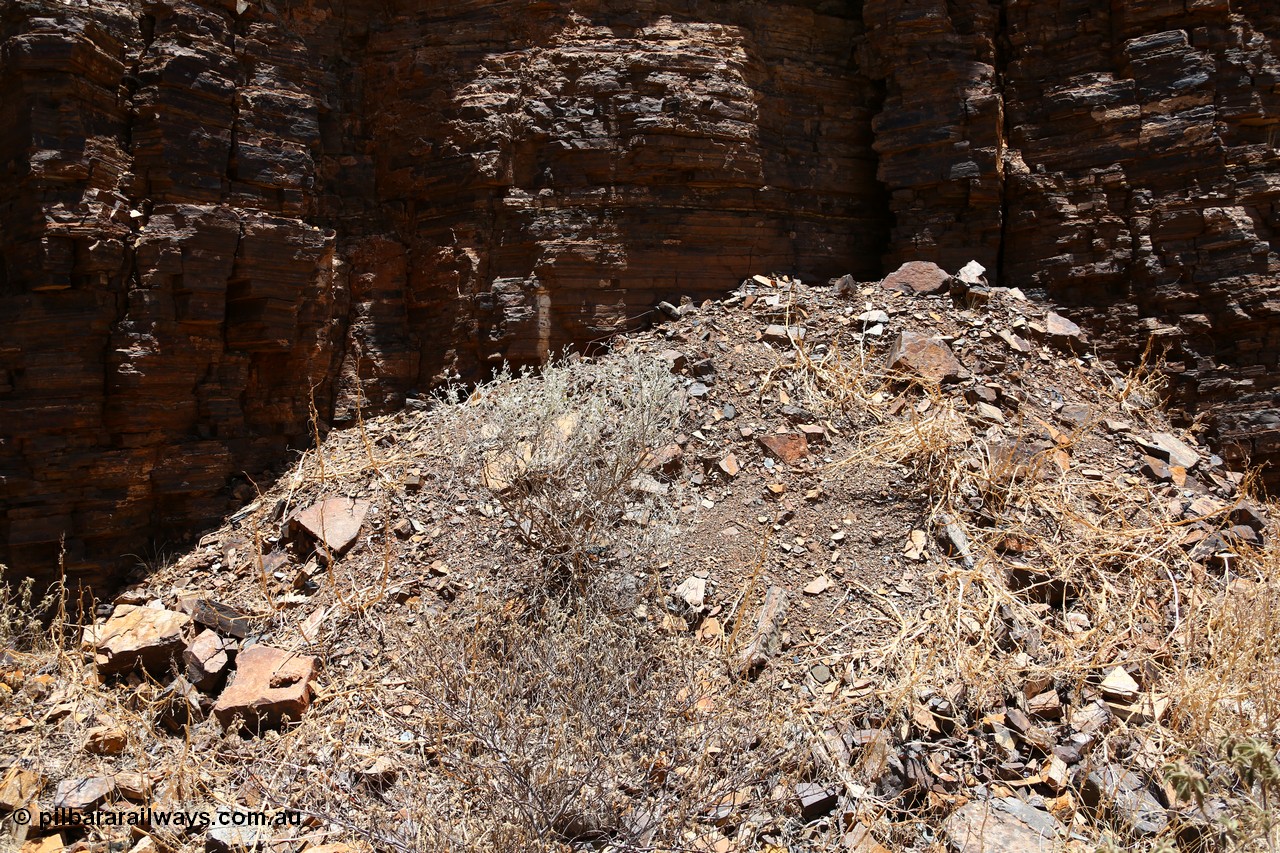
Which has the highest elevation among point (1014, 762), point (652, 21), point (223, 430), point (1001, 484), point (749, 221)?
point (652, 21)

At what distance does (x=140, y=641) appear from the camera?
3889 millimetres

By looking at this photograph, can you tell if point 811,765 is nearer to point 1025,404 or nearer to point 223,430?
point 1025,404

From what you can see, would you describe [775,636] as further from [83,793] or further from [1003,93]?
[1003,93]

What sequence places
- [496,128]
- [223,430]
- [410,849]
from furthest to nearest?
1. [496,128]
2. [223,430]
3. [410,849]

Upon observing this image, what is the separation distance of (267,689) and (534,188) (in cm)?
388

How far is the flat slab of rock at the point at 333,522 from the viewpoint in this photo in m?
4.45

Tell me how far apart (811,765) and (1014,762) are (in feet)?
2.82

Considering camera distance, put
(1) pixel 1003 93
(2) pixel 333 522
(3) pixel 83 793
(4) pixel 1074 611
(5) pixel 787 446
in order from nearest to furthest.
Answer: (3) pixel 83 793
(4) pixel 1074 611
(2) pixel 333 522
(5) pixel 787 446
(1) pixel 1003 93

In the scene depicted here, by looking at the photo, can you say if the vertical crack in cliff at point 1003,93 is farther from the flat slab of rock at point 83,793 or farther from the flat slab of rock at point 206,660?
the flat slab of rock at point 83,793

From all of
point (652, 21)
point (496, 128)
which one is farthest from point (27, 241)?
point (652, 21)

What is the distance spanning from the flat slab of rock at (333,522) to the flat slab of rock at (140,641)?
72 centimetres

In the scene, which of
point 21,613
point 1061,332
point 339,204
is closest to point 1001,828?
point 1061,332

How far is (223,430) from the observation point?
16.6 ft

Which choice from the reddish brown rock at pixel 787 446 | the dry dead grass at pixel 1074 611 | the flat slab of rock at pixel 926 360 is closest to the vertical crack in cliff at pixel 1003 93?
the flat slab of rock at pixel 926 360
